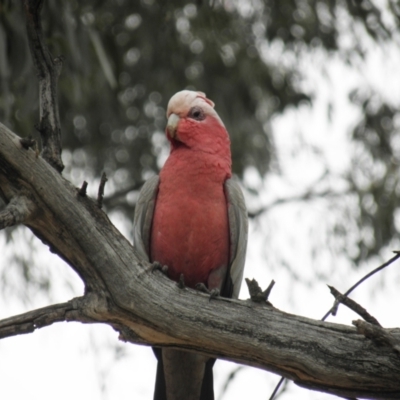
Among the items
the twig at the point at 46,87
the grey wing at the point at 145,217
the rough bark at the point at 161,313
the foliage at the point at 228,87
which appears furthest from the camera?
the foliage at the point at 228,87

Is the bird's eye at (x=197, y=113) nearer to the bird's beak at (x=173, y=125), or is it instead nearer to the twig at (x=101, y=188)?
the bird's beak at (x=173, y=125)

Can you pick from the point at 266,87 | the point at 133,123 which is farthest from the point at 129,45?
the point at 266,87

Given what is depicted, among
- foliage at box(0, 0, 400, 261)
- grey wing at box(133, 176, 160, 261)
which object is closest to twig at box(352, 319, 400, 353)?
grey wing at box(133, 176, 160, 261)

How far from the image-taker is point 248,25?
566cm

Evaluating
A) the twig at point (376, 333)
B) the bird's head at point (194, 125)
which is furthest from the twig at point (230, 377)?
the twig at point (376, 333)

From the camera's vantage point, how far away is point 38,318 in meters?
2.45

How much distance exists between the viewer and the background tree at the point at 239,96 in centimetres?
534

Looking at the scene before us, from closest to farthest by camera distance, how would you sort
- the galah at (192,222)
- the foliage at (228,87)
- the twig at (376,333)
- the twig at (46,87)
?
the twig at (376,333)
the twig at (46,87)
the galah at (192,222)
the foliage at (228,87)

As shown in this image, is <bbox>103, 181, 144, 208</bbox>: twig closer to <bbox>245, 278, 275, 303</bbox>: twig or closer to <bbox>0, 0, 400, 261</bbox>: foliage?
<bbox>0, 0, 400, 261</bbox>: foliage

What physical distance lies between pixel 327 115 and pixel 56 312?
12.4ft

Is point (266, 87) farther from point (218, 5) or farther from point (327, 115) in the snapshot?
point (218, 5)

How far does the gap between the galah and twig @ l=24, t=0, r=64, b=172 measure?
0.82 meters

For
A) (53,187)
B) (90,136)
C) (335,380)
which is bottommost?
(335,380)

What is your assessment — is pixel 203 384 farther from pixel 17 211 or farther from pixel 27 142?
pixel 27 142
